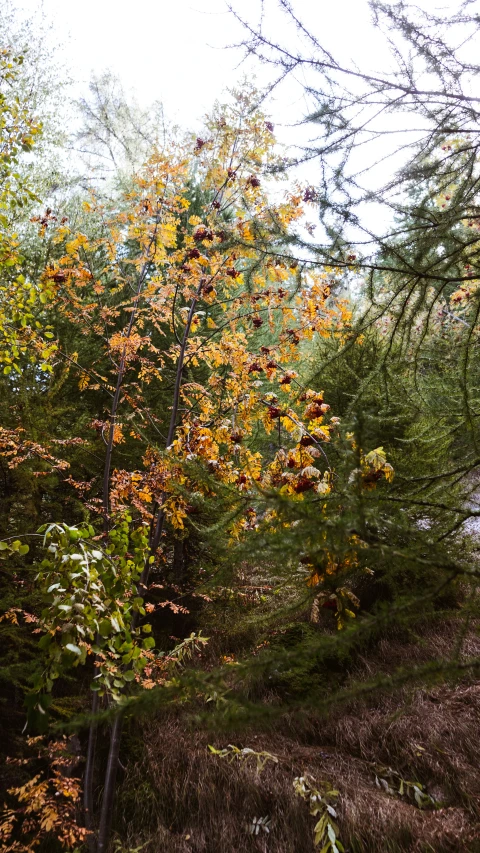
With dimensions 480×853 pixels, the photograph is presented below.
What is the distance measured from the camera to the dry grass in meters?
2.35

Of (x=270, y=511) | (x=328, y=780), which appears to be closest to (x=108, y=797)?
(x=328, y=780)

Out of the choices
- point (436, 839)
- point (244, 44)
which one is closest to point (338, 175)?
point (244, 44)

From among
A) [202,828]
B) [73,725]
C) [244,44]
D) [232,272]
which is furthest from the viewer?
[232,272]

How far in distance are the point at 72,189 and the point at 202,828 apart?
11.9m

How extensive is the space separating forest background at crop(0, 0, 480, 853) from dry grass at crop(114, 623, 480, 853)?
2 centimetres

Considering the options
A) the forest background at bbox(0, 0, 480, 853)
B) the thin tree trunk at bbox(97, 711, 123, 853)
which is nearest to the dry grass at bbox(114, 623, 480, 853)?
the forest background at bbox(0, 0, 480, 853)

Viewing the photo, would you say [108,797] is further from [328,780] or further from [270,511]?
[270,511]

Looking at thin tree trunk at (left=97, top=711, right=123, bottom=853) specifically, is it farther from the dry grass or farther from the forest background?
the dry grass

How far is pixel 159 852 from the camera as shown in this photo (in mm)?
2584

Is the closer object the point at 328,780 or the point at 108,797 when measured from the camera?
the point at 108,797

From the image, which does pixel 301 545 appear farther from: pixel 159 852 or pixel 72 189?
pixel 72 189

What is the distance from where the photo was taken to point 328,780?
2.69m

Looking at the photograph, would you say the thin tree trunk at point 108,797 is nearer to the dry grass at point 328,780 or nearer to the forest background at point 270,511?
the forest background at point 270,511

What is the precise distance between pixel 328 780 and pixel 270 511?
6.68ft
